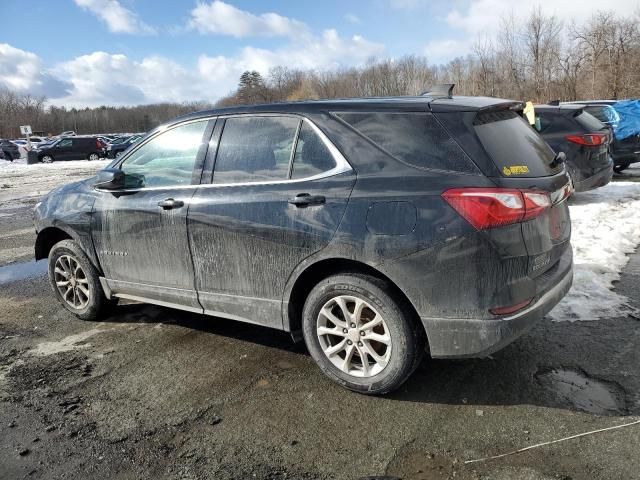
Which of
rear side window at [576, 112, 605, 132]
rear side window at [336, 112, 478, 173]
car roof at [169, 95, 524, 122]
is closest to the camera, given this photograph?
rear side window at [336, 112, 478, 173]

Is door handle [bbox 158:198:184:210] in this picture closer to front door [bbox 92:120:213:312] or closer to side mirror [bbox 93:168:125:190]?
front door [bbox 92:120:213:312]

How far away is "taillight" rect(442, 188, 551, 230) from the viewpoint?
2.80 meters

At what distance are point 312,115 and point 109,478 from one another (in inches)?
95.6

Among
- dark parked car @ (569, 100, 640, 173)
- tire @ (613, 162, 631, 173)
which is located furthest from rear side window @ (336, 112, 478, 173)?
tire @ (613, 162, 631, 173)

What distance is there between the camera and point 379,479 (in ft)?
8.28

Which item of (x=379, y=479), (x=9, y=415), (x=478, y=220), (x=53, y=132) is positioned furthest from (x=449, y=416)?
(x=53, y=132)

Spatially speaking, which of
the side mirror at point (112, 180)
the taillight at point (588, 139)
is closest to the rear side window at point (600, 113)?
the taillight at point (588, 139)

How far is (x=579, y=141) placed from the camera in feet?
28.6

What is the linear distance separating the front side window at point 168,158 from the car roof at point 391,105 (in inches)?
18.9

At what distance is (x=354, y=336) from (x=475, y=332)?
0.75 m

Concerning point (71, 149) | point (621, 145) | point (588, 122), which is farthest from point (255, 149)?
point (71, 149)

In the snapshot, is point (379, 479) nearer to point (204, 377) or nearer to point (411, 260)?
point (411, 260)

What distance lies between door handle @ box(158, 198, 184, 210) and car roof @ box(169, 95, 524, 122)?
2.70 ft

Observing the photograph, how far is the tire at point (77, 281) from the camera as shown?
474 centimetres
